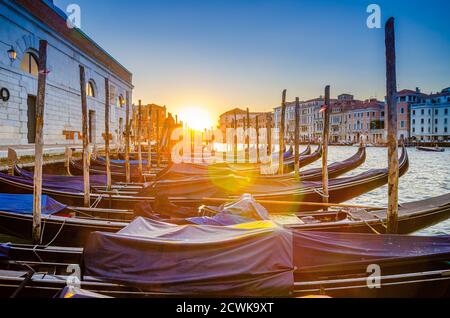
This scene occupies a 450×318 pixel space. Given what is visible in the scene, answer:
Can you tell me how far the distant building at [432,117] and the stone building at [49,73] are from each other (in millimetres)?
48671

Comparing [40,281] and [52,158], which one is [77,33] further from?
[40,281]

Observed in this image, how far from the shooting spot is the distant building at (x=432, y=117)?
47.8 metres

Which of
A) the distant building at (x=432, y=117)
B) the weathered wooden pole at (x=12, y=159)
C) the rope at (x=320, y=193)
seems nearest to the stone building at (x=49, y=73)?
the weathered wooden pole at (x=12, y=159)

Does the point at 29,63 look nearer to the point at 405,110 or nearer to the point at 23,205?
the point at 23,205

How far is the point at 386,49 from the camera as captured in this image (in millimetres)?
4180

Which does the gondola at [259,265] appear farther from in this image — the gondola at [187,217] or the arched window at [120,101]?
the arched window at [120,101]

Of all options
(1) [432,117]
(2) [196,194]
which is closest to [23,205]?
(2) [196,194]

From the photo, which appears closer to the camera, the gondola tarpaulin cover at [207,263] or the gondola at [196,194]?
the gondola tarpaulin cover at [207,263]

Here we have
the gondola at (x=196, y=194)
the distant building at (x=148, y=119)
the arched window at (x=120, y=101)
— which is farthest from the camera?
the arched window at (x=120, y=101)

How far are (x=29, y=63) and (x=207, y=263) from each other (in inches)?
555

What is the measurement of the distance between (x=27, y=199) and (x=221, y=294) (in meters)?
4.11

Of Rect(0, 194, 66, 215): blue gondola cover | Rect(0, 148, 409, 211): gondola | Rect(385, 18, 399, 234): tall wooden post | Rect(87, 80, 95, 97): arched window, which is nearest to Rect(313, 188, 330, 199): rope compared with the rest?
Rect(0, 148, 409, 211): gondola

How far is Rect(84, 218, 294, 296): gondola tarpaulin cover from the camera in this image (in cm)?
252

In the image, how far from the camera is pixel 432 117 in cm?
4831
